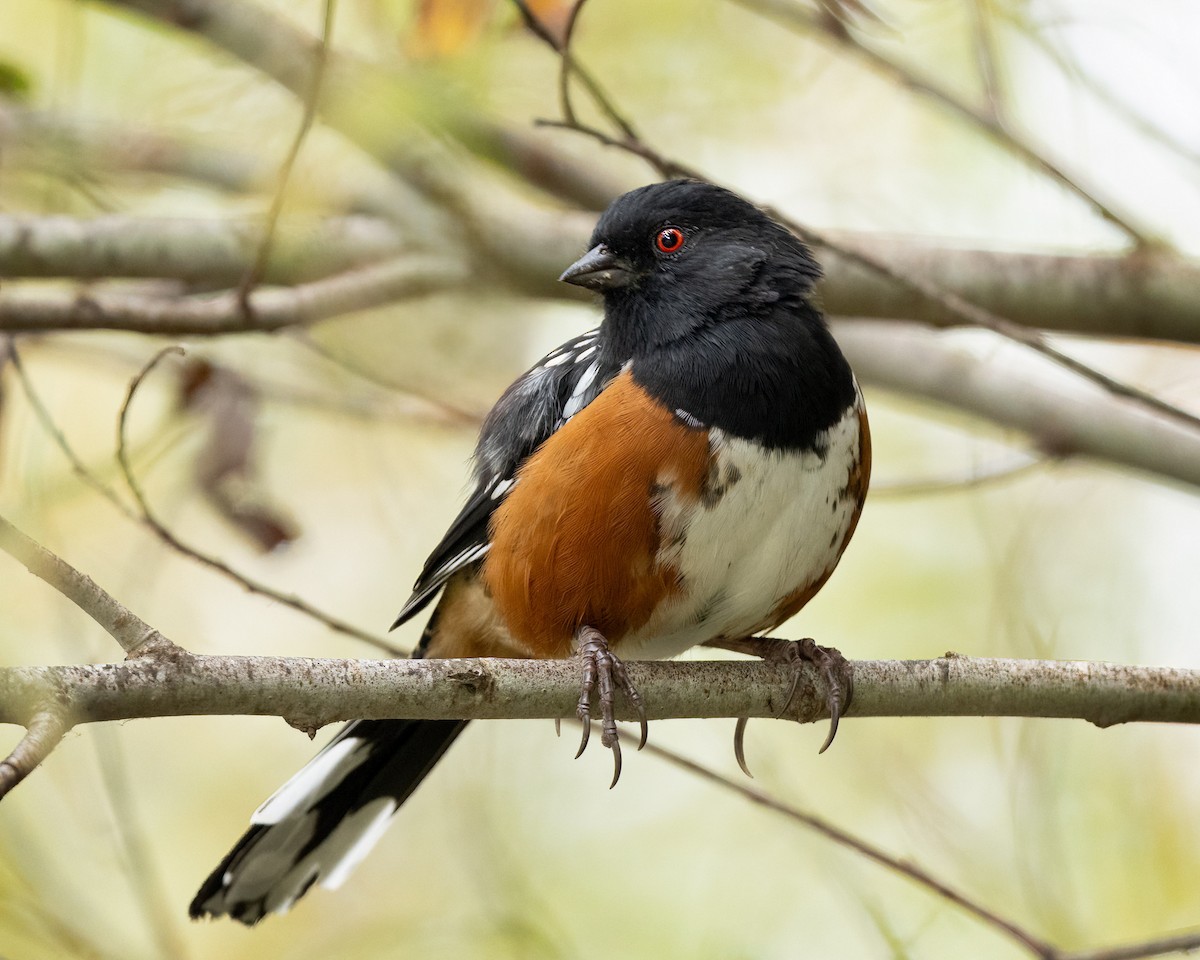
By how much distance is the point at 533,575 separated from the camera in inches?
101

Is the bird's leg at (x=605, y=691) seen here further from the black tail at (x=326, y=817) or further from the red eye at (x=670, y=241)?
the red eye at (x=670, y=241)

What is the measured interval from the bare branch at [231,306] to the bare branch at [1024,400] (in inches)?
50.6

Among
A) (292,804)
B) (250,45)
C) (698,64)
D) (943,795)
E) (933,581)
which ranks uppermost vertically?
(698,64)

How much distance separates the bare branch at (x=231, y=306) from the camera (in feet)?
9.17

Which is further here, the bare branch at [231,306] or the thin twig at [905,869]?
the bare branch at [231,306]

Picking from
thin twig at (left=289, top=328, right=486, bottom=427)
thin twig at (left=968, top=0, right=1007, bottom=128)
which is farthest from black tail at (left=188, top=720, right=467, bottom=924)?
thin twig at (left=968, top=0, right=1007, bottom=128)

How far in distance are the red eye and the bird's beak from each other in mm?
80

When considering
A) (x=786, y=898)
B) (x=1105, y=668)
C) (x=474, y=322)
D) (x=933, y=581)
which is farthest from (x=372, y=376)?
(x=933, y=581)

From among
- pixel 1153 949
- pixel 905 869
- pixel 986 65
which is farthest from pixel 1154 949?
pixel 986 65

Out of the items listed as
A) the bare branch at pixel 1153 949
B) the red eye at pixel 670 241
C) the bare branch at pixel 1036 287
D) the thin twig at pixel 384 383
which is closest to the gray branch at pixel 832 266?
the bare branch at pixel 1036 287

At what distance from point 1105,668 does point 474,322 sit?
2.22 m

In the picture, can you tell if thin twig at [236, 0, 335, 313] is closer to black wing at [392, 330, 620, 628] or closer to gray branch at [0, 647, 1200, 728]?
black wing at [392, 330, 620, 628]

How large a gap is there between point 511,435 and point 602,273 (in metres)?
0.40

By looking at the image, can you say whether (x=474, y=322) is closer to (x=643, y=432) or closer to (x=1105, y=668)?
(x=643, y=432)
